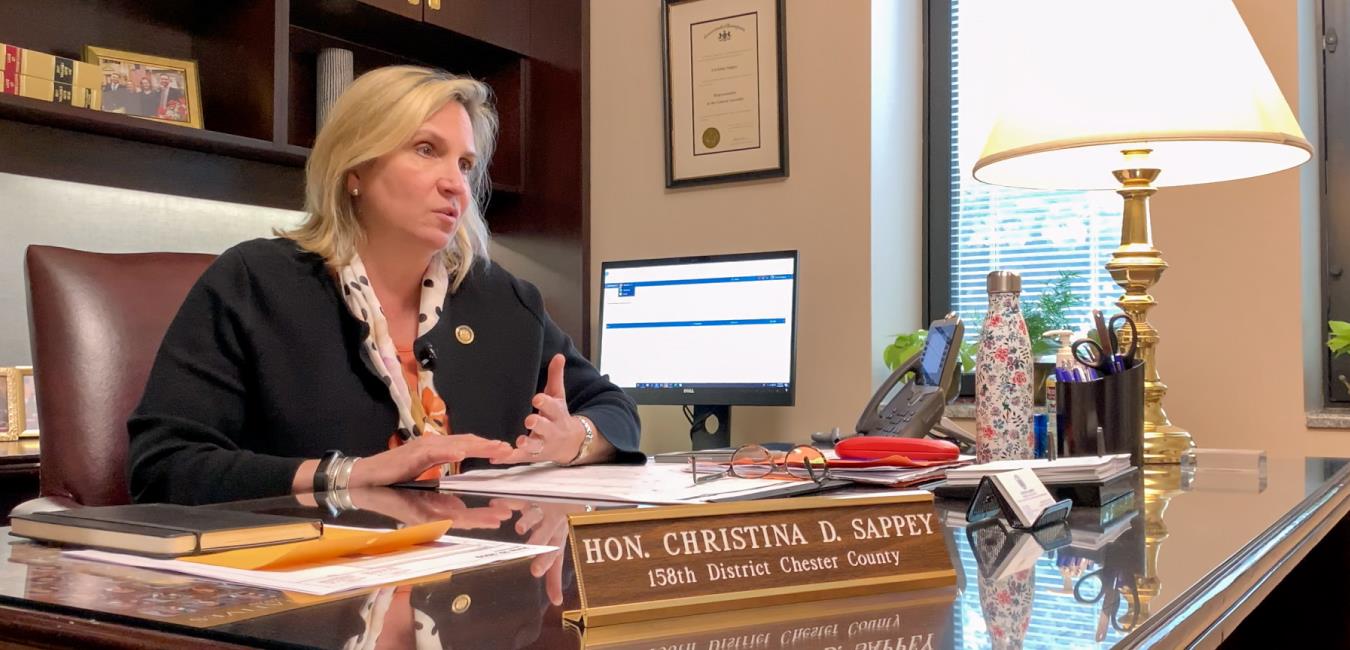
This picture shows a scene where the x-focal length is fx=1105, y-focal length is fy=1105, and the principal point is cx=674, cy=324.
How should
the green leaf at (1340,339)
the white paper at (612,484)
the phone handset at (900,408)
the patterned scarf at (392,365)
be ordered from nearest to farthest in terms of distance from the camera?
the white paper at (612,484)
the patterned scarf at (392,365)
the phone handset at (900,408)
the green leaf at (1340,339)

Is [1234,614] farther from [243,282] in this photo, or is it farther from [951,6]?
[951,6]

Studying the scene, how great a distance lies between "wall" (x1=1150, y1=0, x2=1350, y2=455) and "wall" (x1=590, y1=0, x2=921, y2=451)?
0.69 m

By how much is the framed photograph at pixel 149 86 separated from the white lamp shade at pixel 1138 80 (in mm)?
1806

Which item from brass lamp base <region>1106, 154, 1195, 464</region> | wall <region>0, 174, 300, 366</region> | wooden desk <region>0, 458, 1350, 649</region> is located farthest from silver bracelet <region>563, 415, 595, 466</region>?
wall <region>0, 174, 300, 366</region>

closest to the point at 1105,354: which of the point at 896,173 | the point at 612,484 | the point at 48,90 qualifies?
the point at 612,484

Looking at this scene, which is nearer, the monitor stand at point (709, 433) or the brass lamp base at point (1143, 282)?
the brass lamp base at point (1143, 282)

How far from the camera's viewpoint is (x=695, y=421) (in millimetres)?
2686

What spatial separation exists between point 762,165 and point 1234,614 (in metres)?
2.28

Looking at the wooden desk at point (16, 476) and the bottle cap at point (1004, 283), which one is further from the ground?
the bottle cap at point (1004, 283)

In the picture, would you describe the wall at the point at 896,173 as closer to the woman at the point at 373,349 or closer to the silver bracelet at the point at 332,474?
the woman at the point at 373,349

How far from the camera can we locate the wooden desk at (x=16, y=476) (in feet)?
6.02

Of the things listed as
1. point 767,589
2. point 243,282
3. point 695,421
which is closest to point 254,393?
point 243,282

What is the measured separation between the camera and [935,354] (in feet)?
5.39

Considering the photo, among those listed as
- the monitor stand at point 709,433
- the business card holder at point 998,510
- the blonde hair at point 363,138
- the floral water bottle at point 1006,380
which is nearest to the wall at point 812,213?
the monitor stand at point 709,433
